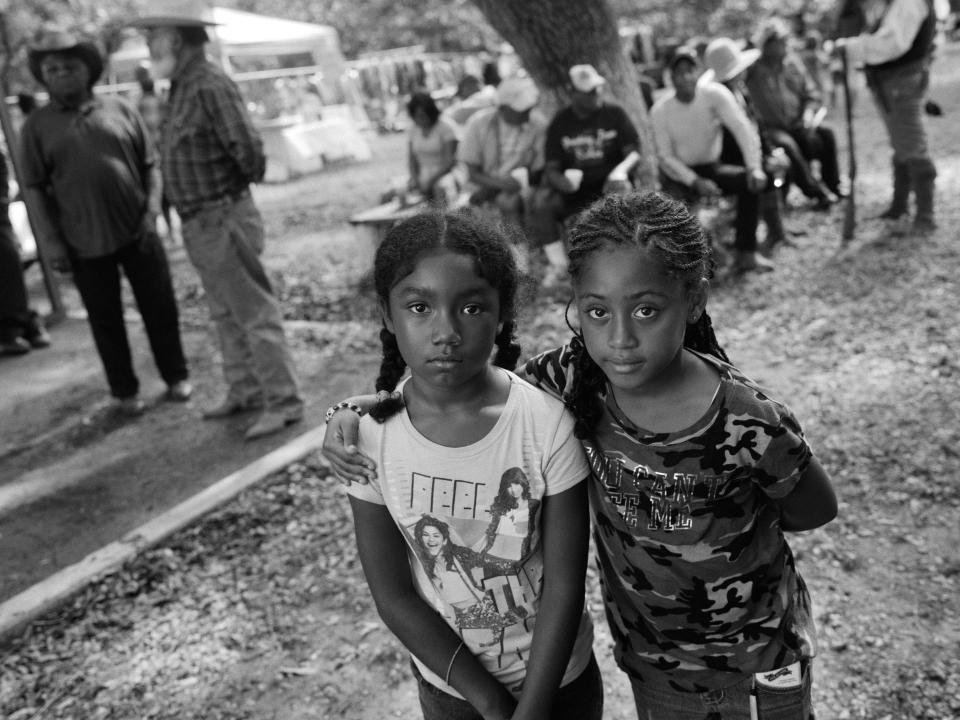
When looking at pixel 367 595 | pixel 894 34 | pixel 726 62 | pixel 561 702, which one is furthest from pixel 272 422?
pixel 726 62

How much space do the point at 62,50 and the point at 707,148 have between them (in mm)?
4671

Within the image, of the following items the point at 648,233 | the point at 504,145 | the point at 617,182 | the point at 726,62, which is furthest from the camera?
the point at 726,62

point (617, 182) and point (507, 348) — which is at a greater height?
point (507, 348)

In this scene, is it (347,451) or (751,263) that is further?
(751,263)

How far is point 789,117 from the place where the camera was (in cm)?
823

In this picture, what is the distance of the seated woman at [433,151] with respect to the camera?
314 inches

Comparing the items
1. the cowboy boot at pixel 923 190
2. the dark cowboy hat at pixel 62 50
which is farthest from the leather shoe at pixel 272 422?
the cowboy boot at pixel 923 190

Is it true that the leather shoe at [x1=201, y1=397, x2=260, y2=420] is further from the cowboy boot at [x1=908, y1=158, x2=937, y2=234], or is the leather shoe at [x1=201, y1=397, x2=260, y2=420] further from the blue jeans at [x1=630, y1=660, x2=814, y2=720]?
the cowboy boot at [x1=908, y1=158, x2=937, y2=234]

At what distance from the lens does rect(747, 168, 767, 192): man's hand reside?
6.55 metres

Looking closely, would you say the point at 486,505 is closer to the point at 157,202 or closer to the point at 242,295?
the point at 242,295

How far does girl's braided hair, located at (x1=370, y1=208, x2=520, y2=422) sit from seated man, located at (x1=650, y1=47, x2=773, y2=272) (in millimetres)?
5283

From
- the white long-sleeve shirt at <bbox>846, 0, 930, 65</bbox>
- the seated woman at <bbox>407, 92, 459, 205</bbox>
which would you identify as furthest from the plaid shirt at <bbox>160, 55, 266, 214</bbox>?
the white long-sleeve shirt at <bbox>846, 0, 930, 65</bbox>

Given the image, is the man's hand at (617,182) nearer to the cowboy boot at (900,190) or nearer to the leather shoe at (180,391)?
the cowboy boot at (900,190)

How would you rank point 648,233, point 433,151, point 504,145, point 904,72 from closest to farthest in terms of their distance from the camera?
point 648,233, point 904,72, point 504,145, point 433,151
